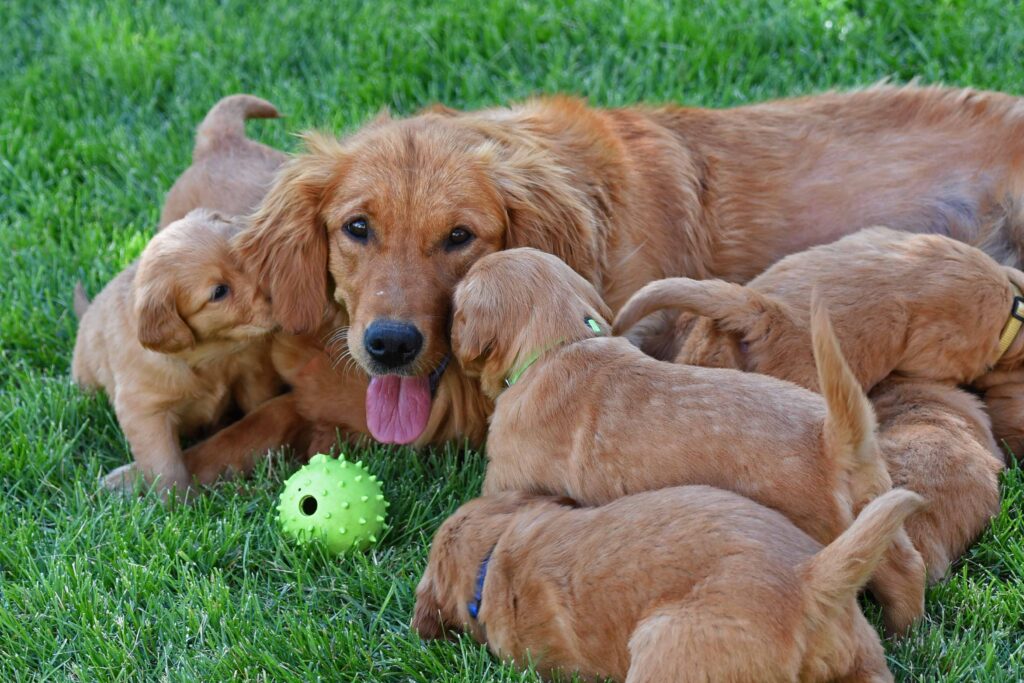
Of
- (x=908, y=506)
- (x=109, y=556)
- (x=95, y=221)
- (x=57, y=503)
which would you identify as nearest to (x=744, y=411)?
(x=908, y=506)

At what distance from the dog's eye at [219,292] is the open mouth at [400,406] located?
1.88ft

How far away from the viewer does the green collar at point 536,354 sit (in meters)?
3.60

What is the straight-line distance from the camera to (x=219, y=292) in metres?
4.29

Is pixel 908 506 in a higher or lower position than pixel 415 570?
higher

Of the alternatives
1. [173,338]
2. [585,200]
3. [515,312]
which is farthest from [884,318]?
[173,338]

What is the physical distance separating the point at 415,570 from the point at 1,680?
115cm

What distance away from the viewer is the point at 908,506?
9.06 feet

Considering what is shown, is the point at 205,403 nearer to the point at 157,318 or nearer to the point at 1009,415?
the point at 157,318

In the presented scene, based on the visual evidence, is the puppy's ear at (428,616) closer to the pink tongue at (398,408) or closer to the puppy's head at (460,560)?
the puppy's head at (460,560)


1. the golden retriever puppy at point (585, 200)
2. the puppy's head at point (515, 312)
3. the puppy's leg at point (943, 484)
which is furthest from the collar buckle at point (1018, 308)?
the puppy's head at point (515, 312)

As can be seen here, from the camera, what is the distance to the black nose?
3.87 metres

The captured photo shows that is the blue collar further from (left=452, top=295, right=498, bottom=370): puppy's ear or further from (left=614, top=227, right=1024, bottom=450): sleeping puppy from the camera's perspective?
(left=614, top=227, right=1024, bottom=450): sleeping puppy

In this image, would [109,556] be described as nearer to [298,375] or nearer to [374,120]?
[298,375]

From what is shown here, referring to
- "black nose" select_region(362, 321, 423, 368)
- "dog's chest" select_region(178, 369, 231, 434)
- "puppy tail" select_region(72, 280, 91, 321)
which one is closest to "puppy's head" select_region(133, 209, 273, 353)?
"dog's chest" select_region(178, 369, 231, 434)
